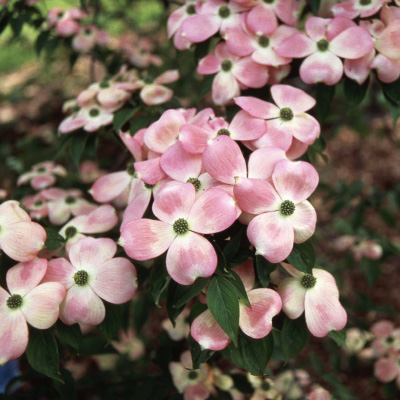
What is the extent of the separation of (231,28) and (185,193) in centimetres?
45

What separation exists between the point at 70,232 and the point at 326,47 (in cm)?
60

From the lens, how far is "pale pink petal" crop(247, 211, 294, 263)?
611 mm

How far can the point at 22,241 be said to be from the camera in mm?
683

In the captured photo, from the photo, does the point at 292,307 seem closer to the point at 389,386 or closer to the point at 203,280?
the point at 203,280

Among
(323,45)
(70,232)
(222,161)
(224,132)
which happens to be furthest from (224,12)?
(70,232)

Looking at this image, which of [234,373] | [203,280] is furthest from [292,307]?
[234,373]

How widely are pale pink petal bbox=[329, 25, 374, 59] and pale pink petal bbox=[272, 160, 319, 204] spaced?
0.30 metres

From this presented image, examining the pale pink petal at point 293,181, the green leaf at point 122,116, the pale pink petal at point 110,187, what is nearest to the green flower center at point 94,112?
the green leaf at point 122,116

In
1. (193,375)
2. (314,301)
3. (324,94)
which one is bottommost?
(193,375)

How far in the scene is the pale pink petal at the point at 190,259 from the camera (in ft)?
1.97

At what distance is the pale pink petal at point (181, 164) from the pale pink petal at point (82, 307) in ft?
0.73

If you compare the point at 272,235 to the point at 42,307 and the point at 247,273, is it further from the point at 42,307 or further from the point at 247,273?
the point at 42,307

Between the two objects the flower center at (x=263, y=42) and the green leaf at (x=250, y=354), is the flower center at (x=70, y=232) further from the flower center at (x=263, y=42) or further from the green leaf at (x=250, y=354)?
the flower center at (x=263, y=42)

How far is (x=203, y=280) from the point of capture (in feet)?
2.04
